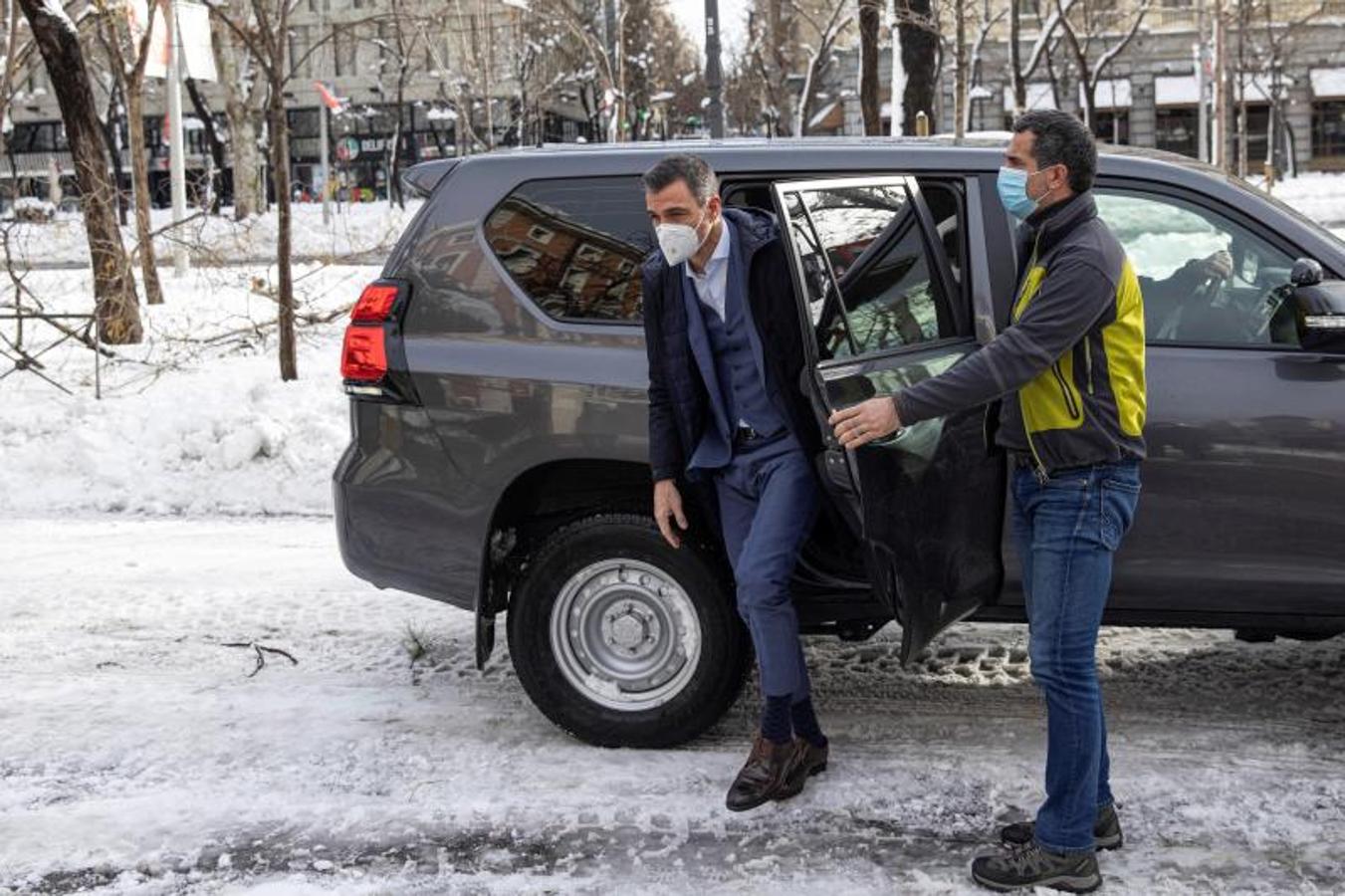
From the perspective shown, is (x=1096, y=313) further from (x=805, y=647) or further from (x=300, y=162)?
(x=300, y=162)

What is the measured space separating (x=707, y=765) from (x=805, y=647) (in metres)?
1.30

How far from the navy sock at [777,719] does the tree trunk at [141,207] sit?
1061cm

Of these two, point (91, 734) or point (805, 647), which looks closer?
point (91, 734)

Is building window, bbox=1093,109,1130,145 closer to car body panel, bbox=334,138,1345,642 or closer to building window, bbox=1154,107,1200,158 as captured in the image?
building window, bbox=1154,107,1200,158

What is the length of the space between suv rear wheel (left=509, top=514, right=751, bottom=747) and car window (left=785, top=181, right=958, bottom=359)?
3.12ft

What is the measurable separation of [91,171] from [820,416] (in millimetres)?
11153

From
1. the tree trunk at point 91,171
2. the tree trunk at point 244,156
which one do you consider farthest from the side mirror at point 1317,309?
the tree trunk at point 244,156

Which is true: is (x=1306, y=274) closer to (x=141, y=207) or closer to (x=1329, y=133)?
(x=141, y=207)

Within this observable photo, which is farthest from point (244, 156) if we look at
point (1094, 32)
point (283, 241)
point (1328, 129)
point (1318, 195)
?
point (1328, 129)

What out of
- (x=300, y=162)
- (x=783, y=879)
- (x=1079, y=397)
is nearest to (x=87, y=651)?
(x=783, y=879)

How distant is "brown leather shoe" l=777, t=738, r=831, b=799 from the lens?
14.1 feet

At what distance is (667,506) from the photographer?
4.29 meters

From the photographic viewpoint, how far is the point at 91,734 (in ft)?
16.4

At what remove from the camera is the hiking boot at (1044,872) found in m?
3.66
